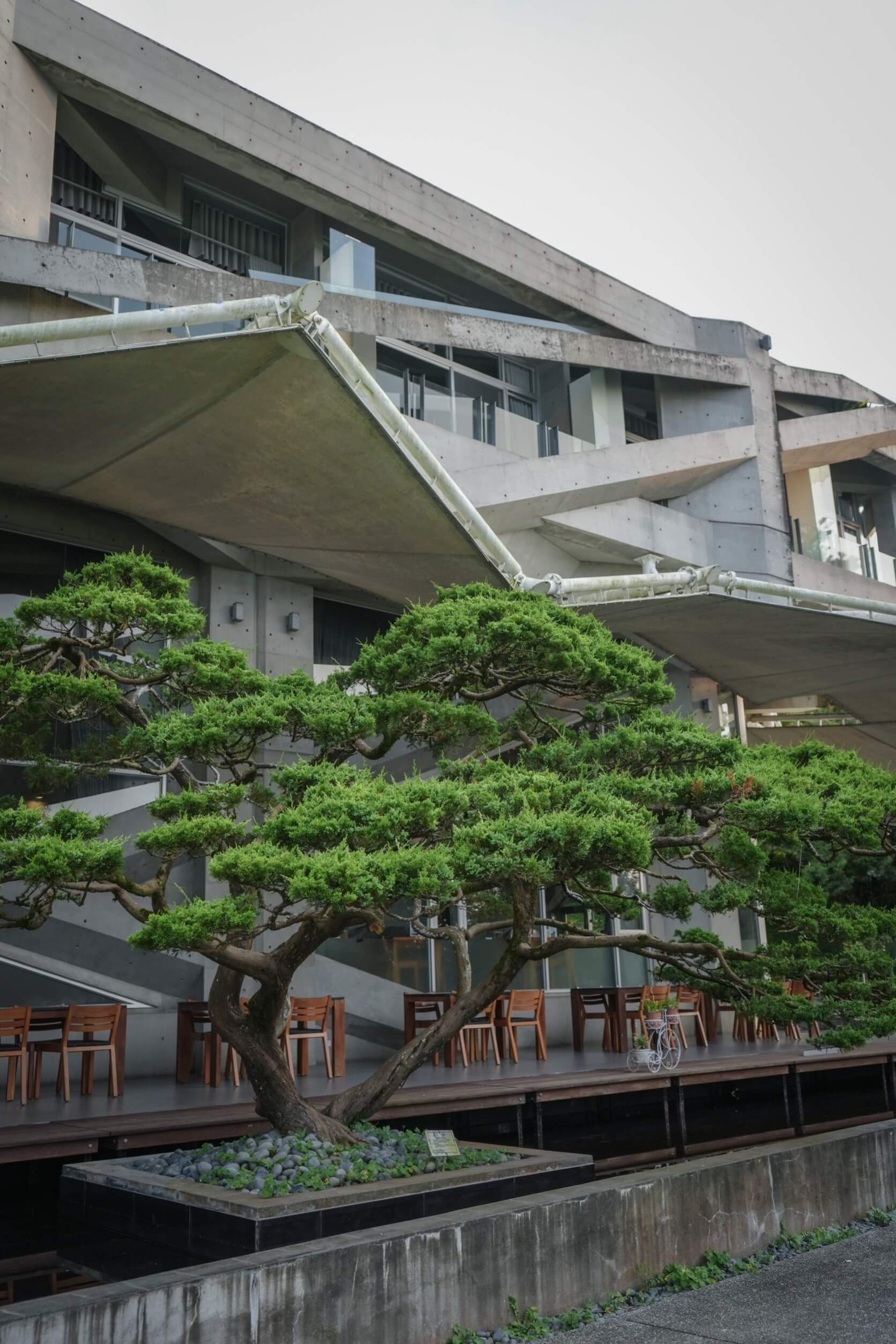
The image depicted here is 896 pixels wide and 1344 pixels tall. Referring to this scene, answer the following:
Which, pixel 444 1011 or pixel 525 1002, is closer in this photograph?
pixel 444 1011

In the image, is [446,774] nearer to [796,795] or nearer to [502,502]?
[796,795]

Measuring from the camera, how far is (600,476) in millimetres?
13953

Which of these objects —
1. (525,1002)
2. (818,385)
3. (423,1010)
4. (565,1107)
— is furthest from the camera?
(818,385)

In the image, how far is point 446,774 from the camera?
211 inches

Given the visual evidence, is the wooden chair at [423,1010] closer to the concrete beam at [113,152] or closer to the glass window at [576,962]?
the glass window at [576,962]

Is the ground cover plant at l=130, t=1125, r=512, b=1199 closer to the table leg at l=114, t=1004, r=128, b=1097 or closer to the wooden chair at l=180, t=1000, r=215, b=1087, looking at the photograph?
the table leg at l=114, t=1004, r=128, b=1097

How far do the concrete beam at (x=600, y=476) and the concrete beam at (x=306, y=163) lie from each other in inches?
91.0

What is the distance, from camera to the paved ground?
3.62m

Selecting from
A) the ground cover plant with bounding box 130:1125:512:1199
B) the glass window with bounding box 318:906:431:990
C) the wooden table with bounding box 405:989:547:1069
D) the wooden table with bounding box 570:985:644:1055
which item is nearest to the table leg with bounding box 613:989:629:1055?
the wooden table with bounding box 570:985:644:1055

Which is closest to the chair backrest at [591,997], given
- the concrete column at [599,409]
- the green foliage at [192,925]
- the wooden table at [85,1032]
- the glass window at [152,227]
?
the wooden table at [85,1032]

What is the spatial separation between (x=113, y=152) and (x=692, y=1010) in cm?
1258

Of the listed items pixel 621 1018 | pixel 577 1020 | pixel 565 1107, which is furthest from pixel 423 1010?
pixel 621 1018

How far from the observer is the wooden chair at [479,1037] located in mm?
10406

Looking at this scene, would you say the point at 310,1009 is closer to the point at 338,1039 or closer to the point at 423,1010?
the point at 338,1039
